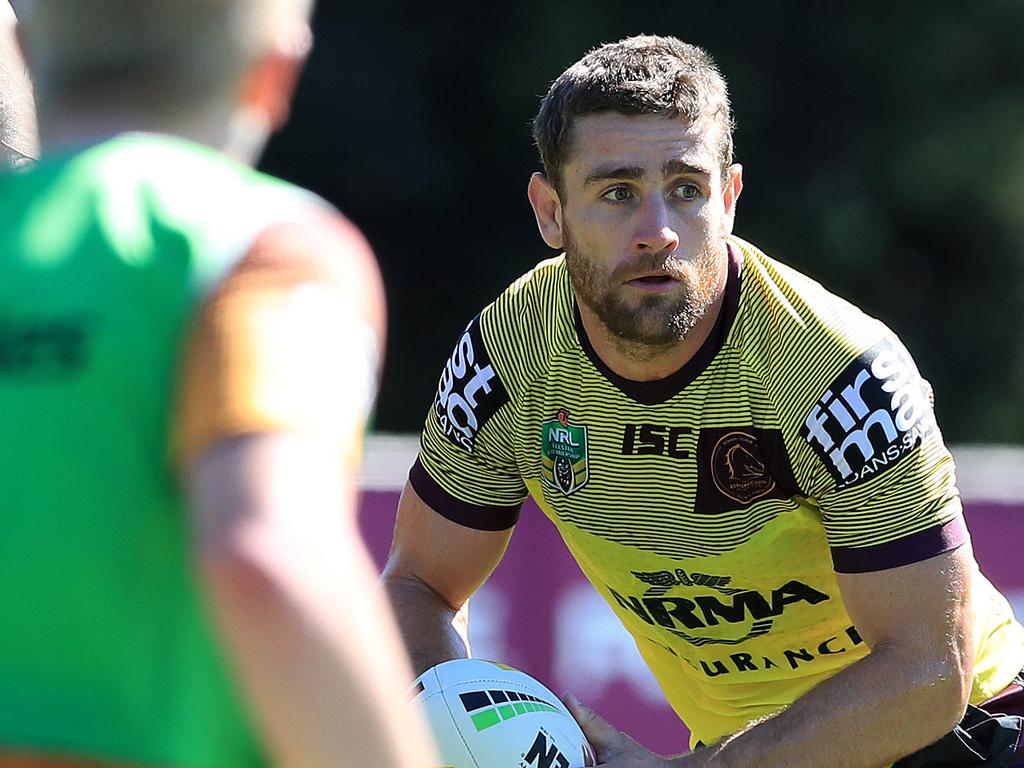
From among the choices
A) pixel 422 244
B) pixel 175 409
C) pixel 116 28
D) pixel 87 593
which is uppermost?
pixel 116 28

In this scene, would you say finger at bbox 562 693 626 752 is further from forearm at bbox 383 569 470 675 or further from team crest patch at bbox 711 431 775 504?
team crest patch at bbox 711 431 775 504

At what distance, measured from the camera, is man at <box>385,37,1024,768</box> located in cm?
339

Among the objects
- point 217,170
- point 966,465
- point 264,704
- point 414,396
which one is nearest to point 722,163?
point 217,170

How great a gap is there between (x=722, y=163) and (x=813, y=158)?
1088cm

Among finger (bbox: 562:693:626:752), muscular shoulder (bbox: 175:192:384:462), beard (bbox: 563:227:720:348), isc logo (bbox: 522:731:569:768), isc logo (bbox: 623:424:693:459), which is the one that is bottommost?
finger (bbox: 562:693:626:752)

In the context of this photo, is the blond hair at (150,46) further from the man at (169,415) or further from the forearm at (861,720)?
the forearm at (861,720)

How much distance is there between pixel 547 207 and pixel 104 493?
2762mm

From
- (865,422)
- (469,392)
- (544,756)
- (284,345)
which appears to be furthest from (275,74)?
(469,392)

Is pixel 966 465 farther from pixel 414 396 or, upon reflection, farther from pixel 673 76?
pixel 414 396

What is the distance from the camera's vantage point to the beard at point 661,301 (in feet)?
11.8

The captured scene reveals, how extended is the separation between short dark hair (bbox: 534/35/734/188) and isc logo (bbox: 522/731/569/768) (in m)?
1.35

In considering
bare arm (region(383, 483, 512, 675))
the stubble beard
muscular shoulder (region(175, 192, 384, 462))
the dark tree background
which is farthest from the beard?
the dark tree background

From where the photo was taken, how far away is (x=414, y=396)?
1400cm

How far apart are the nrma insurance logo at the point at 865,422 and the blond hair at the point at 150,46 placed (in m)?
2.06
